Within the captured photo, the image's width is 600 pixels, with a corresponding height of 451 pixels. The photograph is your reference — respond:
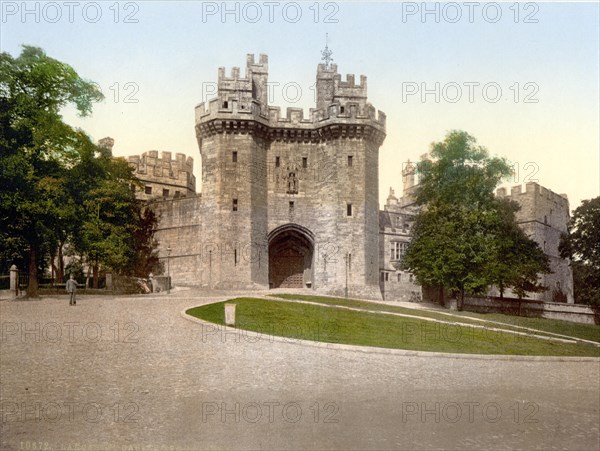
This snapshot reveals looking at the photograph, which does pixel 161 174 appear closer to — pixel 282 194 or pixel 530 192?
pixel 282 194

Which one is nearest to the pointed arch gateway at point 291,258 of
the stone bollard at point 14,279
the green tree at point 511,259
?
the green tree at point 511,259

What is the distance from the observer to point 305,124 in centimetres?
3928

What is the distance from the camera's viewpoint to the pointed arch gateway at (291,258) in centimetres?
3903

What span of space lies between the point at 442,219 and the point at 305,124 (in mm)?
11586

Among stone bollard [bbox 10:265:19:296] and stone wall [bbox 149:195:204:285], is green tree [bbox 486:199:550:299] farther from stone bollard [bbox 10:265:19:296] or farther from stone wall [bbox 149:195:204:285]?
stone bollard [bbox 10:265:19:296]

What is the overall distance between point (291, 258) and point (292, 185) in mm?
5200

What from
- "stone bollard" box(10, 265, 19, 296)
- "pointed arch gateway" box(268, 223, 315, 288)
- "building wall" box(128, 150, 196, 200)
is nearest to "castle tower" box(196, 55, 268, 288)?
"pointed arch gateway" box(268, 223, 315, 288)

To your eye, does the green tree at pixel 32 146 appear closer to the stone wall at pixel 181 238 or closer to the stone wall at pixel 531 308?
the stone wall at pixel 181 238

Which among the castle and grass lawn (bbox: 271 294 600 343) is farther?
the castle

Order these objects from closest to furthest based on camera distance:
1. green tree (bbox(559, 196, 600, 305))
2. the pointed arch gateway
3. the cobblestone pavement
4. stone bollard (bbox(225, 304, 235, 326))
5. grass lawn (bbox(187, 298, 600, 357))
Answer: the cobblestone pavement → grass lawn (bbox(187, 298, 600, 357)) → stone bollard (bbox(225, 304, 235, 326)) → green tree (bbox(559, 196, 600, 305)) → the pointed arch gateway

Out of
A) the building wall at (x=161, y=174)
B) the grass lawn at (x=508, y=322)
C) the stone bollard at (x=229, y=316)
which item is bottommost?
the grass lawn at (x=508, y=322)

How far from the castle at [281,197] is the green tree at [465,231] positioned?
13.3 ft

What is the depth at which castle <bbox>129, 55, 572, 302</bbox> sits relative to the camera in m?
36.7

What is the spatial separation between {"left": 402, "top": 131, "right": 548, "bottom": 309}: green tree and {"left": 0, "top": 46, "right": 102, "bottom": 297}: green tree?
68.4 feet
